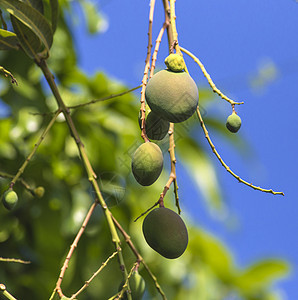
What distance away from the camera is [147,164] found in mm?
676

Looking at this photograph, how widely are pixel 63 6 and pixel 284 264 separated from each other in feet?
6.99

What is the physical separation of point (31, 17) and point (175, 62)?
1.29 feet

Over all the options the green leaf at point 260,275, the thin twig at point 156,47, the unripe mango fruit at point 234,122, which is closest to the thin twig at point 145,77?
the thin twig at point 156,47

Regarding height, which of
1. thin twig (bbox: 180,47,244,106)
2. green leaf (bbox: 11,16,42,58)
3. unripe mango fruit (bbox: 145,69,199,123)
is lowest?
unripe mango fruit (bbox: 145,69,199,123)

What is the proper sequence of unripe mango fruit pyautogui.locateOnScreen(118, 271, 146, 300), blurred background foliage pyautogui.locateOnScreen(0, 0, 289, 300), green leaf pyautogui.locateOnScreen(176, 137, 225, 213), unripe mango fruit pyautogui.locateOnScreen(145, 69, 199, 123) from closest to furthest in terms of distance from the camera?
unripe mango fruit pyautogui.locateOnScreen(145, 69, 199, 123), unripe mango fruit pyautogui.locateOnScreen(118, 271, 146, 300), blurred background foliage pyautogui.locateOnScreen(0, 0, 289, 300), green leaf pyautogui.locateOnScreen(176, 137, 225, 213)

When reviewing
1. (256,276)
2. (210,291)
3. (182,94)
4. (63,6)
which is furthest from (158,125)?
(256,276)

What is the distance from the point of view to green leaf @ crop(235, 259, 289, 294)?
3127 millimetres

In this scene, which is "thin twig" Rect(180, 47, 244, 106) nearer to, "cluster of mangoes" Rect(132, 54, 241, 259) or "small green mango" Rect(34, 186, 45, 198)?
"cluster of mangoes" Rect(132, 54, 241, 259)

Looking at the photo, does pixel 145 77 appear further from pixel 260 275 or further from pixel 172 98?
pixel 260 275

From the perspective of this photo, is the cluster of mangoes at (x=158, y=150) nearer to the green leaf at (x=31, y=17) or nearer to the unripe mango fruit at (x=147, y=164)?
the unripe mango fruit at (x=147, y=164)

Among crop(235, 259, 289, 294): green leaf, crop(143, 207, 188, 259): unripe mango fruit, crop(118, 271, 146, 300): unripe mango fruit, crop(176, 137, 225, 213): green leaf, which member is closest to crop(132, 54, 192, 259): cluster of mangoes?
crop(143, 207, 188, 259): unripe mango fruit

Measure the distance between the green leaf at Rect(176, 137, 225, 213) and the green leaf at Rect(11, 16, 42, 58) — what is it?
6.78 feet

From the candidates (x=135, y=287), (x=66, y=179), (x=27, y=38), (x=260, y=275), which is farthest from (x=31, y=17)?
(x=260, y=275)

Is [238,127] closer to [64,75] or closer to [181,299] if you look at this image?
[64,75]
